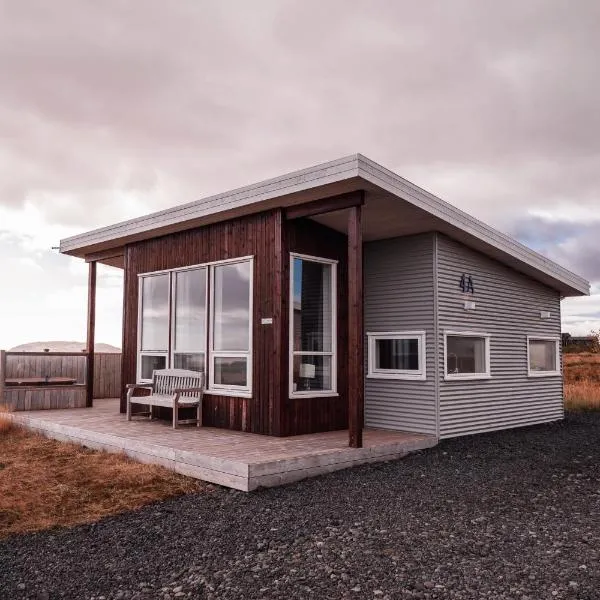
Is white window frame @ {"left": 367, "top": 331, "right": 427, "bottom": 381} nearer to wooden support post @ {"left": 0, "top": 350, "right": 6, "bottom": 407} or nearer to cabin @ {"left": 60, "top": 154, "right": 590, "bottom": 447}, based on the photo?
cabin @ {"left": 60, "top": 154, "right": 590, "bottom": 447}

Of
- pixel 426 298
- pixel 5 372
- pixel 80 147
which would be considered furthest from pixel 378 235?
pixel 5 372

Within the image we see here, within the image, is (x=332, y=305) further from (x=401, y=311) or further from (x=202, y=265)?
(x=202, y=265)

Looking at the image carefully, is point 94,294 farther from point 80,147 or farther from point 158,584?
point 158,584

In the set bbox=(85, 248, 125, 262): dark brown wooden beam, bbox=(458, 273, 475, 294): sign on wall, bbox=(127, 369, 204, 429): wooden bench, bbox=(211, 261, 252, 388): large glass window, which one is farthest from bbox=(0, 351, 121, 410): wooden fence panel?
bbox=(458, 273, 475, 294): sign on wall

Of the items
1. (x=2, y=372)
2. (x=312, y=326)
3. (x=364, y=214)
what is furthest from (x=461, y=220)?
(x=2, y=372)

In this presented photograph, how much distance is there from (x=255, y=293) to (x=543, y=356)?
20.7ft

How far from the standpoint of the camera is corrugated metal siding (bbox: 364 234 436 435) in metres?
8.66

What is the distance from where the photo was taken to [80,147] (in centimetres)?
1091

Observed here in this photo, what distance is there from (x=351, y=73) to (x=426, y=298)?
3.88 m

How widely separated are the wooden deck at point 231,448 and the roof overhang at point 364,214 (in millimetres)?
3011

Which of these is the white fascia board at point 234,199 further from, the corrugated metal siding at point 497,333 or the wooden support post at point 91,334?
the corrugated metal siding at point 497,333

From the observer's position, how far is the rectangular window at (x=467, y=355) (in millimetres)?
8930

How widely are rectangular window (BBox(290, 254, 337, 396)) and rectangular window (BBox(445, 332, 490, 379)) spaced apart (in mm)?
1789

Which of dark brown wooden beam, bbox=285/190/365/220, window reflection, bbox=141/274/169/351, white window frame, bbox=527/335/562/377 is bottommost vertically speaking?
white window frame, bbox=527/335/562/377
